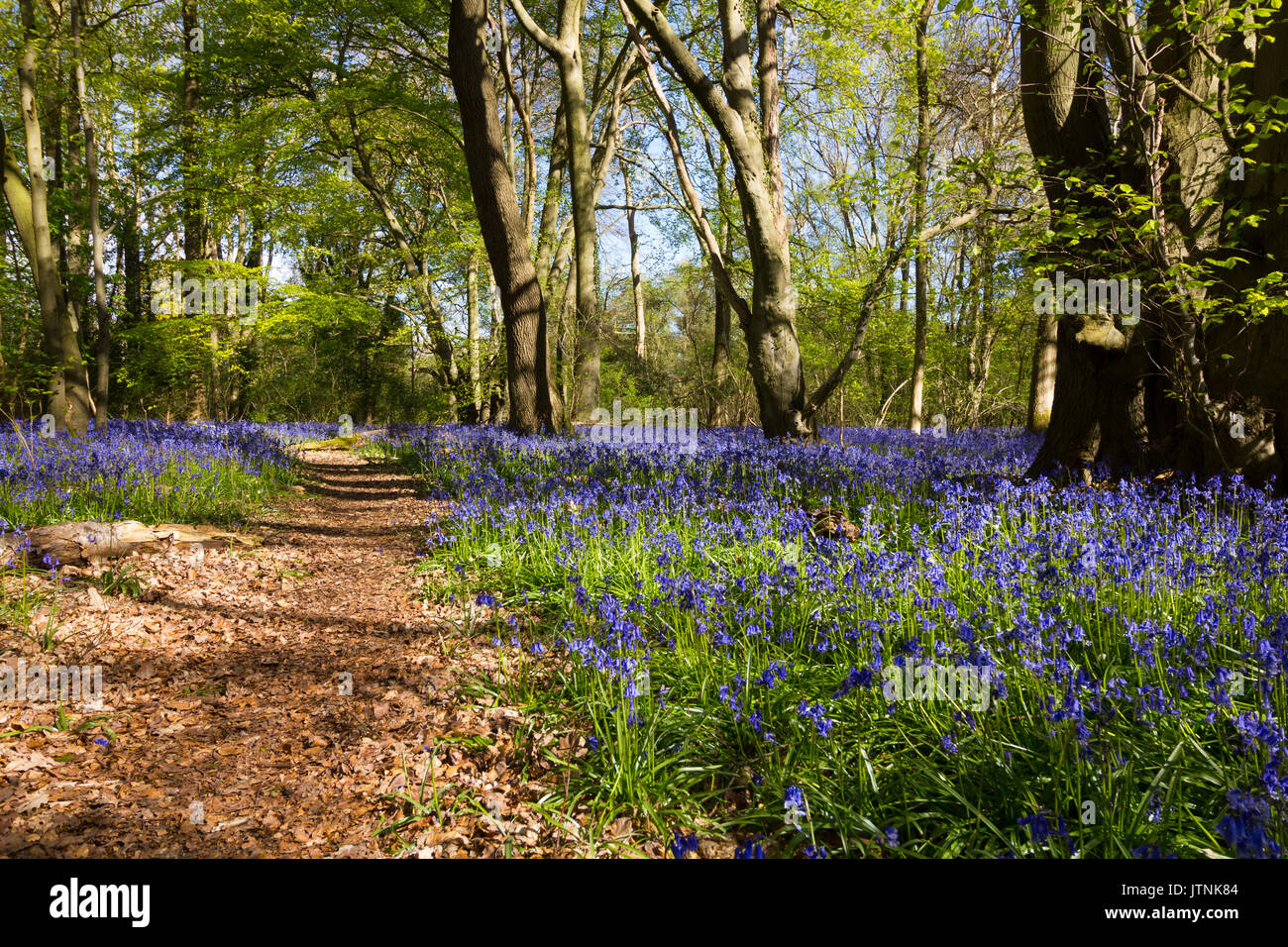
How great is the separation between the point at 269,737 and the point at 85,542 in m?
2.72

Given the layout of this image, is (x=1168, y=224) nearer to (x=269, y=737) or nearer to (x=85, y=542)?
(x=269, y=737)

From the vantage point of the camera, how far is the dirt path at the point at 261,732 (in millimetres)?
2021

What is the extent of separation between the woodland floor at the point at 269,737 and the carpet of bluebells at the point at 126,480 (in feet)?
4.20

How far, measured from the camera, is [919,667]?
2182mm

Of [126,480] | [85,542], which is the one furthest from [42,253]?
[85,542]

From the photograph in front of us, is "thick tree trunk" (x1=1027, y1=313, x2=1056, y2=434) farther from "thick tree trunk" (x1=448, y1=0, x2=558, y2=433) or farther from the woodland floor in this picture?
the woodland floor

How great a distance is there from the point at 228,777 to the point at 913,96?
13.6 metres

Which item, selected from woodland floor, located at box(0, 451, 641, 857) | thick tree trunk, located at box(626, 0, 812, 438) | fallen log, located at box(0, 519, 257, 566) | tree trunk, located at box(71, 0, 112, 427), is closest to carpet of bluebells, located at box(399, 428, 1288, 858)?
woodland floor, located at box(0, 451, 641, 857)

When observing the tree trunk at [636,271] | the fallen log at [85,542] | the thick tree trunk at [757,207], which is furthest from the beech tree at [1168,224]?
the tree trunk at [636,271]

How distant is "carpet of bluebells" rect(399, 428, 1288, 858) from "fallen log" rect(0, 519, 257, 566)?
6.55 ft

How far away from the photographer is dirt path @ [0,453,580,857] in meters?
2.02

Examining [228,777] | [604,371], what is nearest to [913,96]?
[228,777]

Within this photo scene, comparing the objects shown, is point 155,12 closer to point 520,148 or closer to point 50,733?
point 520,148
